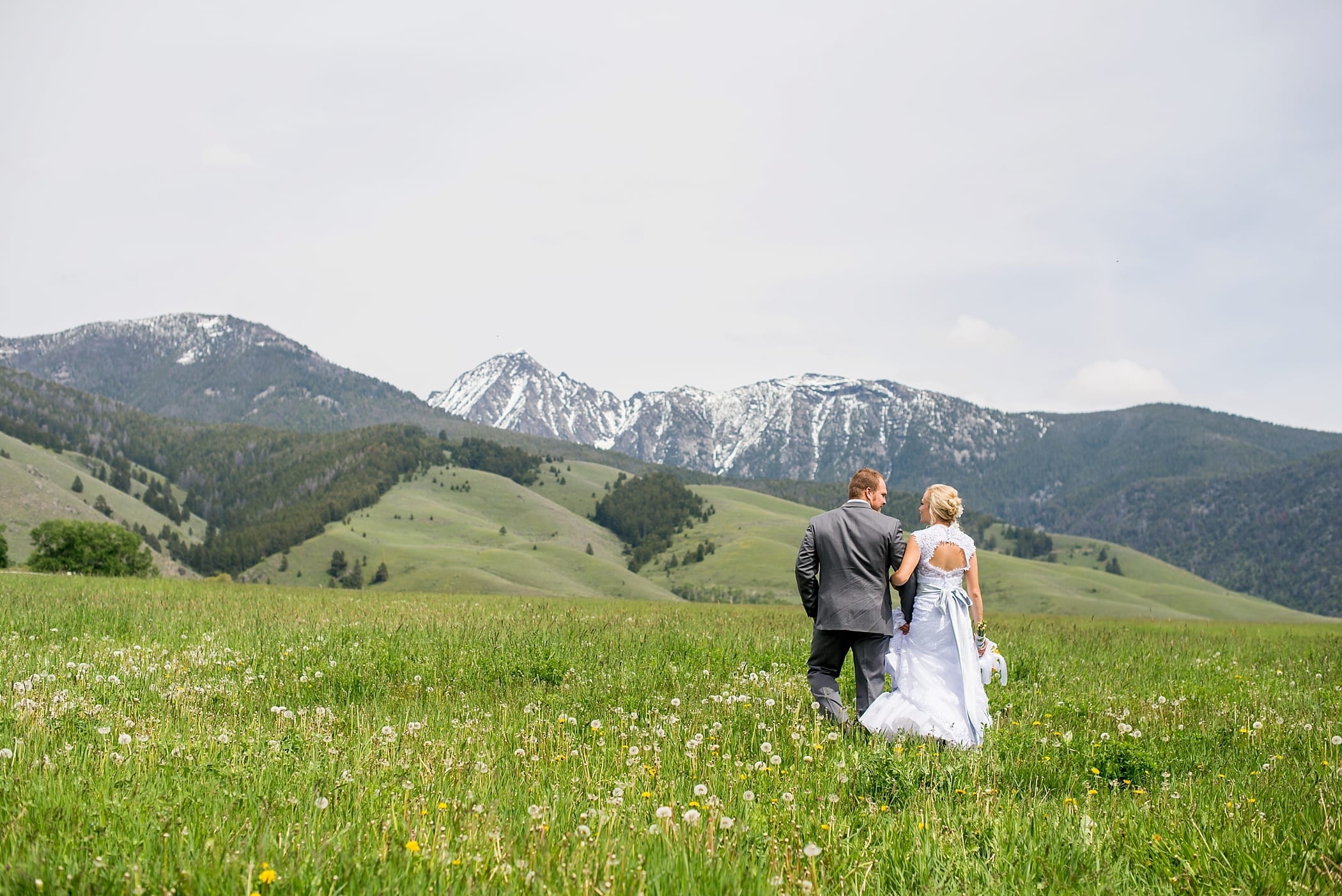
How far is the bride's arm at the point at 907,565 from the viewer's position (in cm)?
902

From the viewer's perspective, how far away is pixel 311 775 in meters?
5.66

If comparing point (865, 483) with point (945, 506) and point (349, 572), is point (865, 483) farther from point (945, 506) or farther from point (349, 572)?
point (349, 572)

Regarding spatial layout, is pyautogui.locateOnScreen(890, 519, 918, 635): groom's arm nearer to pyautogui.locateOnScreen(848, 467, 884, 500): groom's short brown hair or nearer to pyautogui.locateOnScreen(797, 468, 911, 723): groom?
pyautogui.locateOnScreen(797, 468, 911, 723): groom

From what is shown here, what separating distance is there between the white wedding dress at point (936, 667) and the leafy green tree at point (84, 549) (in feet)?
314

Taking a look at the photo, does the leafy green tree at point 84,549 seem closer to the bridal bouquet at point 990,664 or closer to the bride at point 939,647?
the bride at point 939,647

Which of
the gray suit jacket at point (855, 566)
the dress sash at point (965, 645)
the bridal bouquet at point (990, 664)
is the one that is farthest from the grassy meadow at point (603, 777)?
the gray suit jacket at point (855, 566)

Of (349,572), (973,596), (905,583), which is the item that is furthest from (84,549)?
(973,596)

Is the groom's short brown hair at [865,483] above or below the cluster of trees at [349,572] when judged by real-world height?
above

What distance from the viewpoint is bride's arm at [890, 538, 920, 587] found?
902cm

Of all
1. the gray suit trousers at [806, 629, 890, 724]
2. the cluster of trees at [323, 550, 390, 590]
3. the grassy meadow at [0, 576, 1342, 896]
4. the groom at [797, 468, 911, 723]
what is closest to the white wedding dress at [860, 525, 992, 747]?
the gray suit trousers at [806, 629, 890, 724]

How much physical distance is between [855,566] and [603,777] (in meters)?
3.93

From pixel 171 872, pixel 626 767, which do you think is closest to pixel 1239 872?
pixel 626 767

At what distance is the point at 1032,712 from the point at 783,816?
5.92 meters

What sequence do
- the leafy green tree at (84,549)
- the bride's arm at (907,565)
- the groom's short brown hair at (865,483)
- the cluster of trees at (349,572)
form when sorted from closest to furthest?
the bride's arm at (907,565), the groom's short brown hair at (865,483), the leafy green tree at (84,549), the cluster of trees at (349,572)
